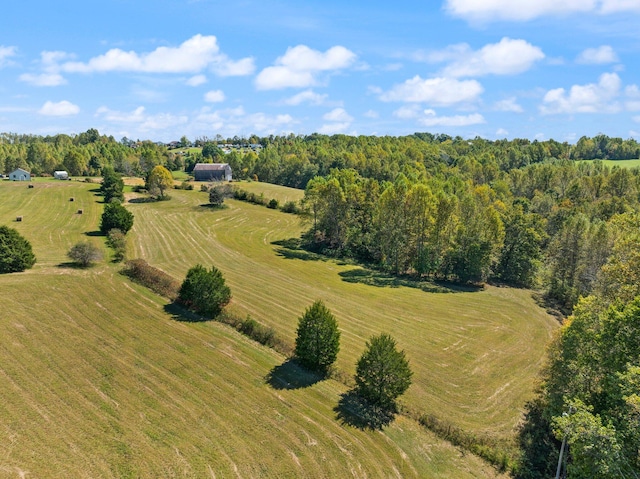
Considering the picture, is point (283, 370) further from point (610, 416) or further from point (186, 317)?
point (610, 416)

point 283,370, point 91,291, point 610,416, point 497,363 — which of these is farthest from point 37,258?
point 610,416

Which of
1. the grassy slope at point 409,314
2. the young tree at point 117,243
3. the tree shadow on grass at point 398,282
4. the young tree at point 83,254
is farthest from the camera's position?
the tree shadow on grass at point 398,282

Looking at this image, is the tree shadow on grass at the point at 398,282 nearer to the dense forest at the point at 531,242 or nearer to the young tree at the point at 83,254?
the dense forest at the point at 531,242

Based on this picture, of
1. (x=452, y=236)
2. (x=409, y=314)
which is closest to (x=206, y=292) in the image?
(x=409, y=314)

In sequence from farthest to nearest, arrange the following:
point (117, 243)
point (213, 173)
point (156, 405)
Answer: point (213, 173), point (117, 243), point (156, 405)

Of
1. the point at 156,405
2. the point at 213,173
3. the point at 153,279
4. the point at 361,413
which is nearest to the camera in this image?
the point at 156,405

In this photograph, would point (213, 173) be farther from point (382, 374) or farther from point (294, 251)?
point (382, 374)

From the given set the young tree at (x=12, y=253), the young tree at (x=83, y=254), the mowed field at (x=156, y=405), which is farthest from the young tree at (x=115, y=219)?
the mowed field at (x=156, y=405)
